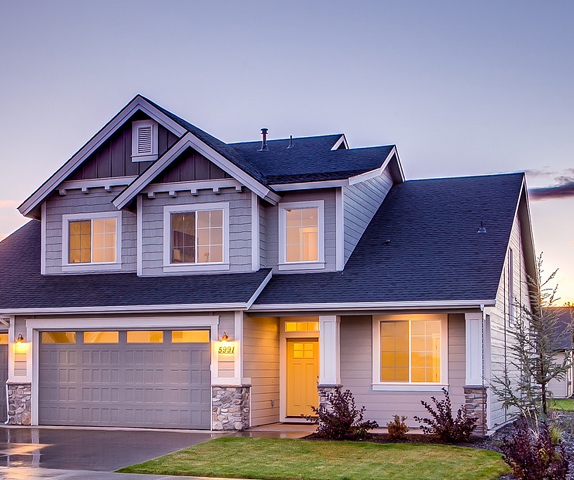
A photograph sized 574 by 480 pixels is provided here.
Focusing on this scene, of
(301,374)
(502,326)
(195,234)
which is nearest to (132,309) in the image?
(195,234)

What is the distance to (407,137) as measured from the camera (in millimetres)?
25016

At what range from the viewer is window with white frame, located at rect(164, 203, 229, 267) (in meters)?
20.7

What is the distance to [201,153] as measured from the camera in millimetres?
20531

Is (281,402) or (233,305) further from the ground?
(233,305)

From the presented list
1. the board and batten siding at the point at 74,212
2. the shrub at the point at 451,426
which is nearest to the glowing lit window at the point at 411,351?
the shrub at the point at 451,426

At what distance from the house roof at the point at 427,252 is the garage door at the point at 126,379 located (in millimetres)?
2268

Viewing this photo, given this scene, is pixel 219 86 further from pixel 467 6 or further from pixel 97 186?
pixel 467 6

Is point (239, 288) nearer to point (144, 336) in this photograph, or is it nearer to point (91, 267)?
point (144, 336)

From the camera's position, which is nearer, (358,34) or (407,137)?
(358,34)

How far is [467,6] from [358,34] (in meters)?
2.82

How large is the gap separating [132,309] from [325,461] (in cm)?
695

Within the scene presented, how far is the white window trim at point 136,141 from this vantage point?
21.8 meters

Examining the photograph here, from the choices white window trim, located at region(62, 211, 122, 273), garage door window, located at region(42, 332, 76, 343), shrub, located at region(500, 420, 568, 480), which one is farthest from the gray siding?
shrub, located at region(500, 420, 568, 480)

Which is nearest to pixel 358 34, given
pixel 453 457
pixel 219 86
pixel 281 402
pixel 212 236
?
pixel 219 86
